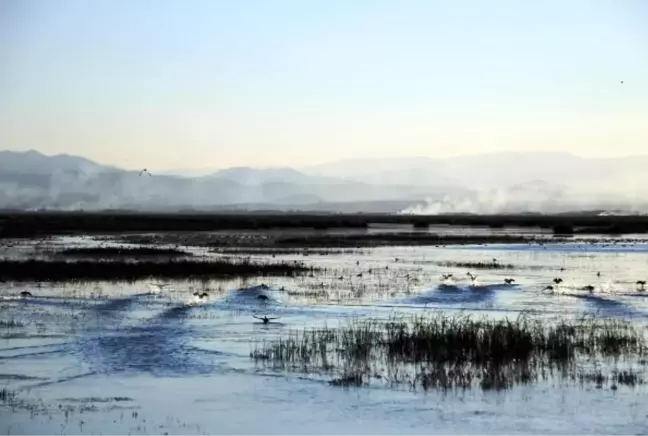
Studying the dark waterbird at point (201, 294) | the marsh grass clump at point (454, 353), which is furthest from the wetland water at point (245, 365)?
the marsh grass clump at point (454, 353)

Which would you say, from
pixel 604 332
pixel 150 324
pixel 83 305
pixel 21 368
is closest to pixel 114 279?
pixel 83 305

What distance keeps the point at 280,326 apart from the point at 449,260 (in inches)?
1124

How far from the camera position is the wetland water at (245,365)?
46.8 ft

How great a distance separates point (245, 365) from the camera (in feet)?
60.6

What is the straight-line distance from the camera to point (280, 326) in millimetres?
23703

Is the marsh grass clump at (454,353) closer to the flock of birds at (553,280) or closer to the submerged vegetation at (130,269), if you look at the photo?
the flock of birds at (553,280)

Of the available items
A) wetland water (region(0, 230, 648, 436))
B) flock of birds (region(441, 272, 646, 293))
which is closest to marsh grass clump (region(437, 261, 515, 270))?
flock of birds (region(441, 272, 646, 293))

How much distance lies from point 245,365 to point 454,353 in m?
4.52

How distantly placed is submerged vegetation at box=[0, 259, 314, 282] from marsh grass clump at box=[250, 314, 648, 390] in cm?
1675

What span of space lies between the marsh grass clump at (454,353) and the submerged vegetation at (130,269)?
16.8 meters

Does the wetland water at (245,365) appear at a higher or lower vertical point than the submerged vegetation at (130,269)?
lower

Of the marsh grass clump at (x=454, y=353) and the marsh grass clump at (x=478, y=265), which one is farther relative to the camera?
the marsh grass clump at (x=478, y=265)

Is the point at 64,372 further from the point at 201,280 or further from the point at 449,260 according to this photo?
the point at 449,260

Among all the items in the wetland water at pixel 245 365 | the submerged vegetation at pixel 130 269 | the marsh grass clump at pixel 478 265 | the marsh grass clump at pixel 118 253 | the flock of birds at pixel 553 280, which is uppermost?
the marsh grass clump at pixel 118 253
